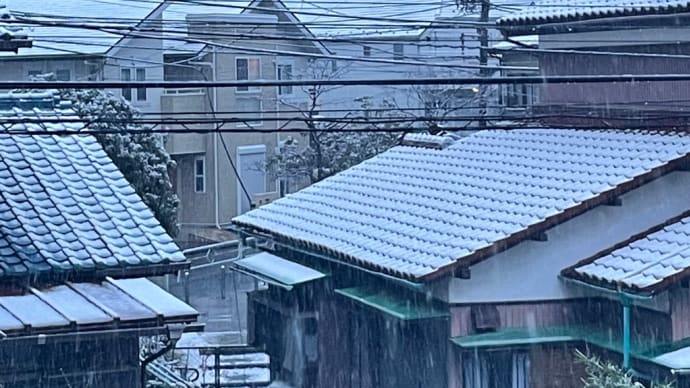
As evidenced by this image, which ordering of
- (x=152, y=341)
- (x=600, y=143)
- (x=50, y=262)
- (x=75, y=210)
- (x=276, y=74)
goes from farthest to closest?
(x=276, y=74) < (x=152, y=341) < (x=600, y=143) < (x=75, y=210) < (x=50, y=262)

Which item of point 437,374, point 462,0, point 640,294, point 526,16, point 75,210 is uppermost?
point 462,0

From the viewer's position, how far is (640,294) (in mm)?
7570

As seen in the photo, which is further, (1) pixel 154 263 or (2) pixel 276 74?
(2) pixel 276 74

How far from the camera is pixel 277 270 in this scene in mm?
11211

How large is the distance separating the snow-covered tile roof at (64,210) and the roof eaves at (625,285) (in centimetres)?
314

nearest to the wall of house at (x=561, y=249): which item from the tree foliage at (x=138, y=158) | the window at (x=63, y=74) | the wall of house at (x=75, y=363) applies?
the wall of house at (x=75, y=363)

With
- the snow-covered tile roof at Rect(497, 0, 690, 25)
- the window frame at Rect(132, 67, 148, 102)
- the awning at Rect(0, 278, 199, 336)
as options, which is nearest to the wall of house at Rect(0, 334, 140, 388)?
the awning at Rect(0, 278, 199, 336)

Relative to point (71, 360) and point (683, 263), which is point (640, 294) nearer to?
point (683, 263)

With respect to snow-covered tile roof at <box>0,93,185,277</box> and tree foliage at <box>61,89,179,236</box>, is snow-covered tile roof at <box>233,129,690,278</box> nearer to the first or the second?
snow-covered tile roof at <box>0,93,185,277</box>

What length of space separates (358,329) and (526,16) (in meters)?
3.95

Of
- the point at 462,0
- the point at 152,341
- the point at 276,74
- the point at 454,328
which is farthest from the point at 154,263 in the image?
the point at 276,74

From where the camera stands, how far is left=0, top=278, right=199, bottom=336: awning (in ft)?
20.5

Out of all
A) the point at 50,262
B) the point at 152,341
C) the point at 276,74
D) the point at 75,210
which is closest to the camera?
the point at 50,262

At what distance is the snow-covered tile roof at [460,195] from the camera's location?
28.8ft
